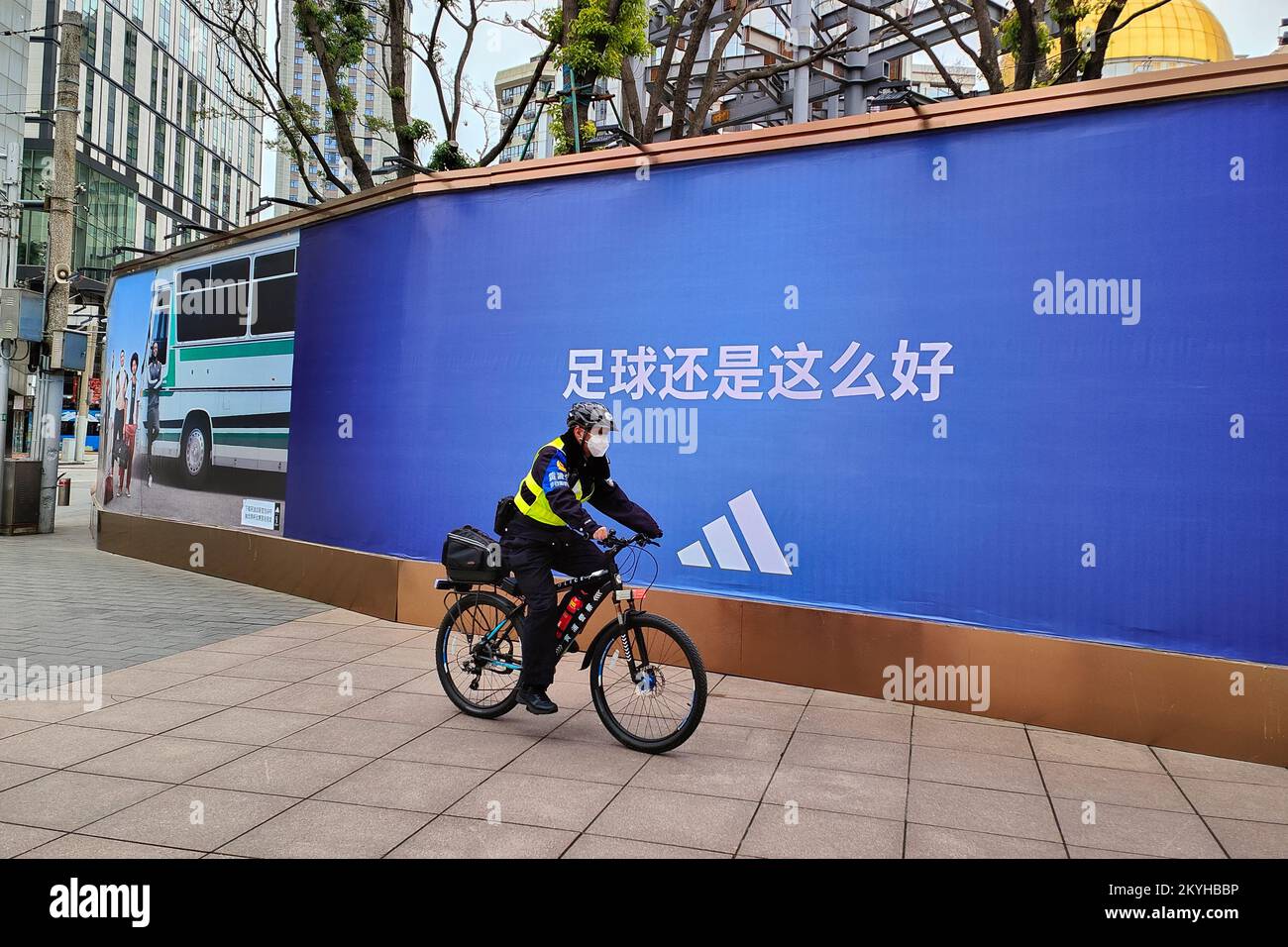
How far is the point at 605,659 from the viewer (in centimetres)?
562

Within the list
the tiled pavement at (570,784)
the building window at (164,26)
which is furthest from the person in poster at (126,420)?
the building window at (164,26)

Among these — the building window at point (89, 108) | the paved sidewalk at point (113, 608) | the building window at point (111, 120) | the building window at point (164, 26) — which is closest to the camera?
the paved sidewalk at point (113, 608)

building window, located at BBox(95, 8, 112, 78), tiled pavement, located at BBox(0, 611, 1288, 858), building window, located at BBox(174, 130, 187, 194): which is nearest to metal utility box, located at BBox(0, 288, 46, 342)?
tiled pavement, located at BBox(0, 611, 1288, 858)

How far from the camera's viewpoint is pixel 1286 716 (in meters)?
5.48

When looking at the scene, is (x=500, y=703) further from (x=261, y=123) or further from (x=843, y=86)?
(x=261, y=123)

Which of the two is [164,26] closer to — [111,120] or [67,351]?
[111,120]

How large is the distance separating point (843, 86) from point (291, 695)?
14677 millimetres

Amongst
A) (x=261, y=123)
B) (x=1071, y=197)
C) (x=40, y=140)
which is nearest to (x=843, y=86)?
(x=1071, y=197)

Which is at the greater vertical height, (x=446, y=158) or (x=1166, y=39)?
(x=1166, y=39)

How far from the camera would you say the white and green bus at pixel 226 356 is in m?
10.6

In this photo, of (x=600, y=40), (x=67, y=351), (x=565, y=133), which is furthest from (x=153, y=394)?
(x=600, y=40)

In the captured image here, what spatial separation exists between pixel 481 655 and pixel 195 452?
7.50m

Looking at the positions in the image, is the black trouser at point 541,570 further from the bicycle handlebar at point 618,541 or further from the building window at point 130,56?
the building window at point 130,56

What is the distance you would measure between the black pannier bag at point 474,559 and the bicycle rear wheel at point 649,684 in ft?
2.54
